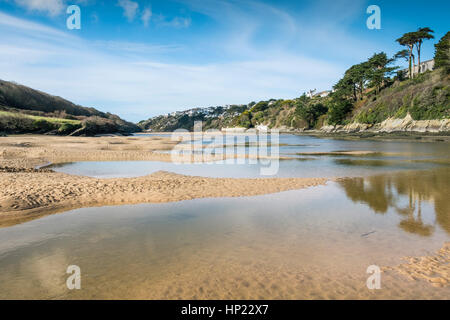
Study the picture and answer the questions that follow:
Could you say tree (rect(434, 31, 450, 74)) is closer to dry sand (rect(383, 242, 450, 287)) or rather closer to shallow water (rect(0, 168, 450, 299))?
shallow water (rect(0, 168, 450, 299))

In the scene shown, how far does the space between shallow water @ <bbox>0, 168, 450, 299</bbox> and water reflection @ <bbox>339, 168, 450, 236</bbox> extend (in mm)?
62

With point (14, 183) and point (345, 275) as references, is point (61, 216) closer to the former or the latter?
point (14, 183)

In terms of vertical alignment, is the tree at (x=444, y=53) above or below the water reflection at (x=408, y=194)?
above

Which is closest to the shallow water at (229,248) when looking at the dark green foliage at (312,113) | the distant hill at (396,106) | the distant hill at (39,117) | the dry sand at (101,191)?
the dry sand at (101,191)

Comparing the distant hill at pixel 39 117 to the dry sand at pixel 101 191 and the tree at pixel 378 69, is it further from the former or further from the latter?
the tree at pixel 378 69

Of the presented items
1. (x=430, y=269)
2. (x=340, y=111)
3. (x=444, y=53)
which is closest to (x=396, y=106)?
(x=444, y=53)

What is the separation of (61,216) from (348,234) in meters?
6.86

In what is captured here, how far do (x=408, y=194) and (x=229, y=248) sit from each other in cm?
712

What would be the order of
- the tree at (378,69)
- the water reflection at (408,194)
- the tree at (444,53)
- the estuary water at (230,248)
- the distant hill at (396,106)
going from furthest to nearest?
the tree at (378,69), the tree at (444,53), the distant hill at (396,106), the water reflection at (408,194), the estuary water at (230,248)

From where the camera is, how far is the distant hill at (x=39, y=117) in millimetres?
37344

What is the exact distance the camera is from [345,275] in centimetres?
382

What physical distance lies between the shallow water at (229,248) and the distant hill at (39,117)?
3966 centimetres

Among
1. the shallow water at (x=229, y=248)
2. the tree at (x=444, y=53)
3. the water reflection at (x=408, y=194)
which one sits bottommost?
the shallow water at (x=229, y=248)

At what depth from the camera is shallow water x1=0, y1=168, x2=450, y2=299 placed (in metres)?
3.54
